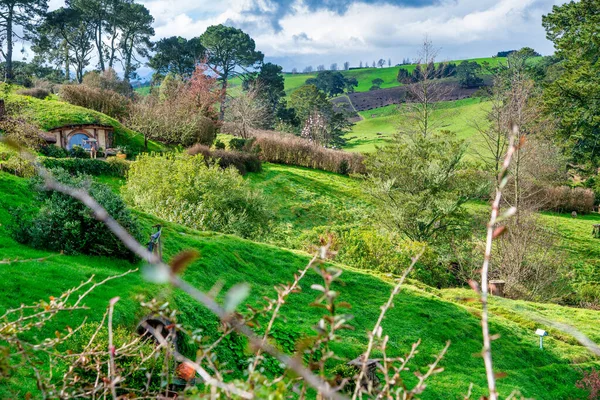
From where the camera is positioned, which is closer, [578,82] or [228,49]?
[578,82]

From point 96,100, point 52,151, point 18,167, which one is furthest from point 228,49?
point 18,167

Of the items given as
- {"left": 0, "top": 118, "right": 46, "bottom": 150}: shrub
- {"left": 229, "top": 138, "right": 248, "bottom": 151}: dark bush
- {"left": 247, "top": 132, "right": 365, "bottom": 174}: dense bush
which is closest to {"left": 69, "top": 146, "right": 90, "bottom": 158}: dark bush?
{"left": 0, "top": 118, "right": 46, "bottom": 150}: shrub

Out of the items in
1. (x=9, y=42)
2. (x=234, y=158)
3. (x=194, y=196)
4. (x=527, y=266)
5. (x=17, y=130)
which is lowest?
(x=527, y=266)

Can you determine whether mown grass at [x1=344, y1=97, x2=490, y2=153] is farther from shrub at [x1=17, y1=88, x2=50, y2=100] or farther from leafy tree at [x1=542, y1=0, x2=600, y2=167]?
shrub at [x1=17, y1=88, x2=50, y2=100]

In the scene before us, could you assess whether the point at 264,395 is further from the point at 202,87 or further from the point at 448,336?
the point at 202,87

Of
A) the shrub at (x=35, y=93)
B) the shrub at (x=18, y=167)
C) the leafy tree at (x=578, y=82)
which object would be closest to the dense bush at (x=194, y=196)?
the shrub at (x=18, y=167)

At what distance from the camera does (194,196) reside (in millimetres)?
15672

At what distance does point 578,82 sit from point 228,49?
41.6 metres

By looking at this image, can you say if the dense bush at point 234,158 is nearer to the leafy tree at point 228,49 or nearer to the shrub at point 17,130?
the shrub at point 17,130

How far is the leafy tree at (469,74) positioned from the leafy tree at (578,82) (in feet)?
147

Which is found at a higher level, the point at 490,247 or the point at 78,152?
the point at 490,247

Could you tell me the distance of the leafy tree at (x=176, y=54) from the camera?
61.0 meters

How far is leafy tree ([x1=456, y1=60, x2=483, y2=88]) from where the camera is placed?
81.1 m

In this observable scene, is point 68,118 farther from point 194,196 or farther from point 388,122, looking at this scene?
point 388,122
